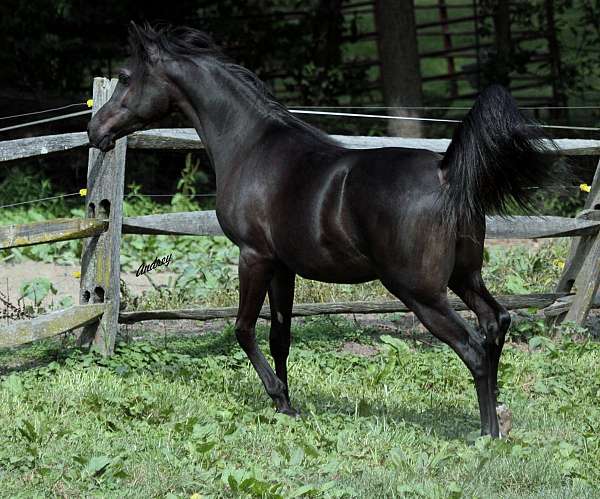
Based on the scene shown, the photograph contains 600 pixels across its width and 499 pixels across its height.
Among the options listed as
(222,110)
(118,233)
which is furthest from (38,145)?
(222,110)

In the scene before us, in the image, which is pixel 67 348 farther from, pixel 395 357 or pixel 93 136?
pixel 395 357

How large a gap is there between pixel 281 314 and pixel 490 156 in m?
1.68

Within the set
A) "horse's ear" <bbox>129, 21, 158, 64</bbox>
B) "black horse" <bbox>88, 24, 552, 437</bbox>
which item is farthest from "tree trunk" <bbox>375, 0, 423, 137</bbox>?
"horse's ear" <bbox>129, 21, 158, 64</bbox>

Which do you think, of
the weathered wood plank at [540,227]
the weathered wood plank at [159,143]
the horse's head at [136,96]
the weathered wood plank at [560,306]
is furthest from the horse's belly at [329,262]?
the weathered wood plank at [560,306]

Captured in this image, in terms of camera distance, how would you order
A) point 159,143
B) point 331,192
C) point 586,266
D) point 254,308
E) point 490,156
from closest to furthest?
point 490,156 < point 331,192 < point 254,308 < point 159,143 < point 586,266

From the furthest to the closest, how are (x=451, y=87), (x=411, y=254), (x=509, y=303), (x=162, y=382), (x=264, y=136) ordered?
1. (x=451, y=87)
2. (x=509, y=303)
3. (x=162, y=382)
4. (x=264, y=136)
5. (x=411, y=254)

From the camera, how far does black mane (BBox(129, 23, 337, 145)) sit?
5789 mm

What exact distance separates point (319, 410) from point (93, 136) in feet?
6.86

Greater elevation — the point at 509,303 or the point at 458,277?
the point at 458,277

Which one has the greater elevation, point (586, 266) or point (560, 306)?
point (586, 266)

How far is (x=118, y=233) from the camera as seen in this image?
663 centimetres

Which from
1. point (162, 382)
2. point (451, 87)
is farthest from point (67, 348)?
point (451, 87)

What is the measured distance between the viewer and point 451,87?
17719 millimetres

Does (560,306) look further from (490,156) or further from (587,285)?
(490,156)
